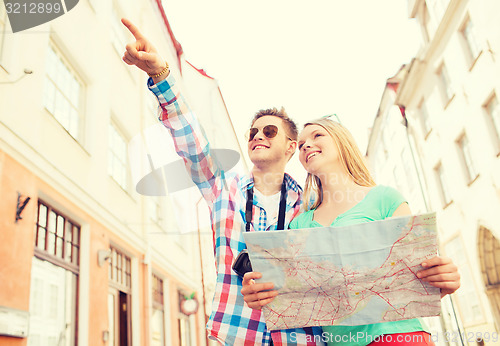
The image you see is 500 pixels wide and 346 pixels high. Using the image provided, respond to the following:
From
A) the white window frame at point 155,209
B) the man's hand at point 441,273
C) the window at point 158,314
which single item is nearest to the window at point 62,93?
the white window frame at point 155,209

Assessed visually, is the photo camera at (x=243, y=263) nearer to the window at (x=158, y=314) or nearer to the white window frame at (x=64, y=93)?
the white window frame at (x=64, y=93)

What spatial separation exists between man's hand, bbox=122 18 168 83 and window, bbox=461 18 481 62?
6.22 metres

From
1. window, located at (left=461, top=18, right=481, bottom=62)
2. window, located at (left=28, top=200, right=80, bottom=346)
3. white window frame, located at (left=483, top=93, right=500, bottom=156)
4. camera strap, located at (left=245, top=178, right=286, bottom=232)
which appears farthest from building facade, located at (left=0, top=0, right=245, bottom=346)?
window, located at (left=461, top=18, right=481, bottom=62)

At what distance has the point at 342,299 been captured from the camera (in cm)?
103

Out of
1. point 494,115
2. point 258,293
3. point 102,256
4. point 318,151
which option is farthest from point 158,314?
point 494,115

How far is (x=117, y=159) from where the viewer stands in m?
4.93

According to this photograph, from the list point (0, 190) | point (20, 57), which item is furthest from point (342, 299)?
point (20, 57)

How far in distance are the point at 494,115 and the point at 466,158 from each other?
4.19ft

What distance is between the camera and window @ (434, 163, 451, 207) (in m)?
8.32

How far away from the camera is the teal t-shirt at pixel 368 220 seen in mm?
1046

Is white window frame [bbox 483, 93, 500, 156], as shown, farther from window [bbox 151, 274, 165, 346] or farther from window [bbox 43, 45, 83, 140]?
window [bbox 43, 45, 83, 140]

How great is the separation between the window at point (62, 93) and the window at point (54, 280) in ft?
2.64

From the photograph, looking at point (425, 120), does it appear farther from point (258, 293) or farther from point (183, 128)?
point (258, 293)

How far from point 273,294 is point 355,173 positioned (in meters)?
0.49
